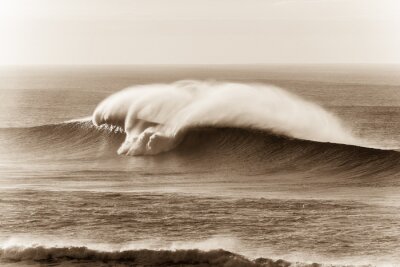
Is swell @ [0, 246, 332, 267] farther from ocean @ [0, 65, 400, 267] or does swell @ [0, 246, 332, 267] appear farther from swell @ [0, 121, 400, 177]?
swell @ [0, 121, 400, 177]

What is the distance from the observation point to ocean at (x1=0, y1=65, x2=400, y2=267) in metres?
8.67

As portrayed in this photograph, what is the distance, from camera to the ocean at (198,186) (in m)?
8.67

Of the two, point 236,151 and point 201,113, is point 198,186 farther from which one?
point 201,113

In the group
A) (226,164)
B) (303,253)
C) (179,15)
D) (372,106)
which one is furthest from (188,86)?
(372,106)

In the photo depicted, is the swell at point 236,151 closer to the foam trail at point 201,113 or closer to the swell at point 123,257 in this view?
the foam trail at point 201,113

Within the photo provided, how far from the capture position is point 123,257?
850cm

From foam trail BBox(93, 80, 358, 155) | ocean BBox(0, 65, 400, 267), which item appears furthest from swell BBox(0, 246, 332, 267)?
foam trail BBox(93, 80, 358, 155)

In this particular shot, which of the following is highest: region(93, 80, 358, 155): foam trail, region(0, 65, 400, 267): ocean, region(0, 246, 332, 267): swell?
A: region(93, 80, 358, 155): foam trail

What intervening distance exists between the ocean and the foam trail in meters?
0.04

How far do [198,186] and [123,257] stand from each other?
4.15 m

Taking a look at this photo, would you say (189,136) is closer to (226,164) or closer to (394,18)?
(226,164)

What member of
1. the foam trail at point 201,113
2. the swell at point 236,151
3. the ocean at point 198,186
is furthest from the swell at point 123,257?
the foam trail at point 201,113

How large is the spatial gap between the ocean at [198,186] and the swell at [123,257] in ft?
0.06

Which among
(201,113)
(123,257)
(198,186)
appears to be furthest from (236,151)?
(123,257)
